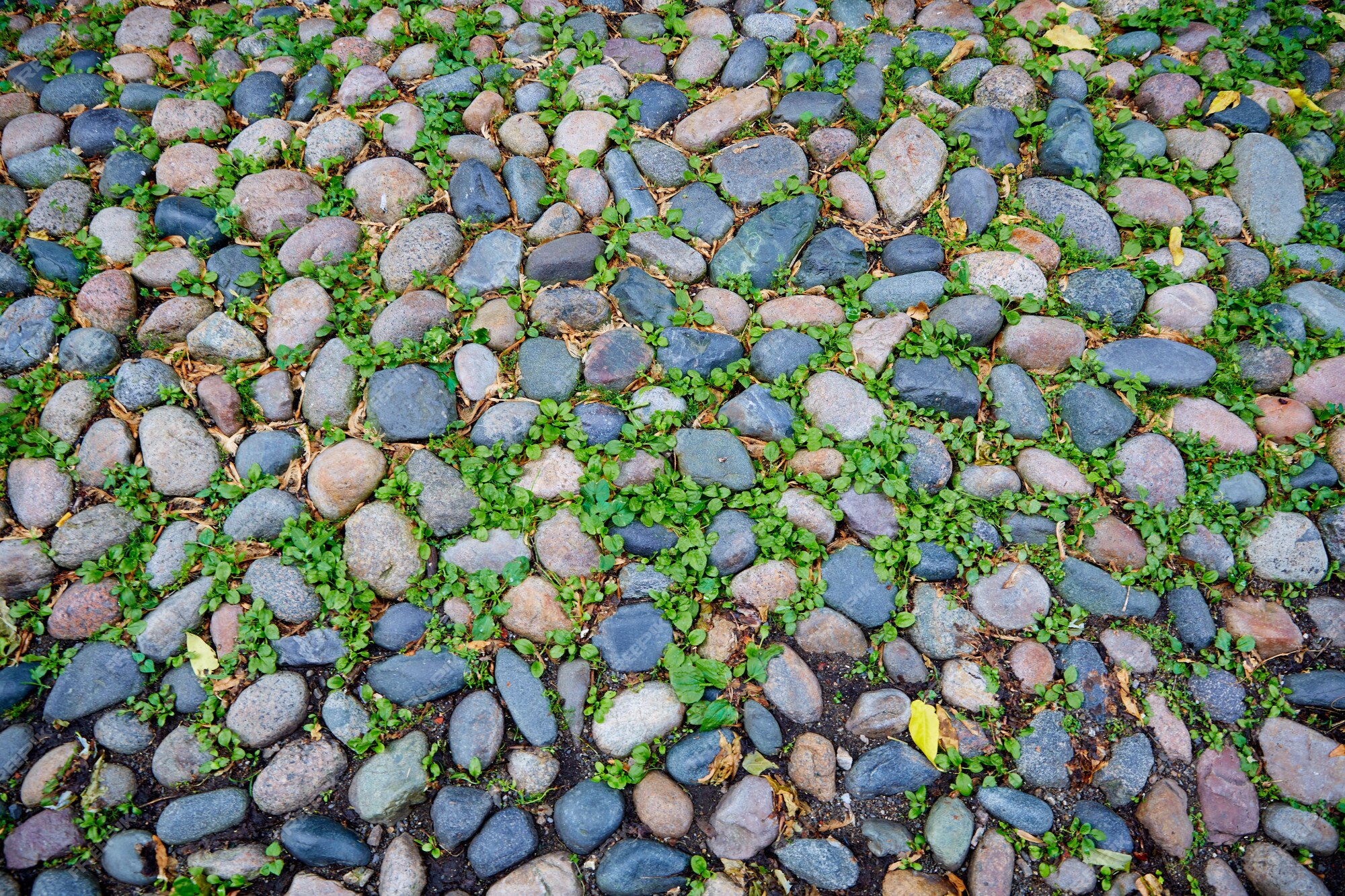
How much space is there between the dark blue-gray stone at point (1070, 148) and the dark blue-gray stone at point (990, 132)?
13 cm

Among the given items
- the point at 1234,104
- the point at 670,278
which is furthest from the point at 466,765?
the point at 1234,104

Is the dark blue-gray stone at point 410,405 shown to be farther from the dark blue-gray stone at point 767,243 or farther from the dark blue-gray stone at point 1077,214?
the dark blue-gray stone at point 1077,214

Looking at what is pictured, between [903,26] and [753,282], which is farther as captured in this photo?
[903,26]

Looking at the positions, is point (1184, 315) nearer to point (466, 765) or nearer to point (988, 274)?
point (988, 274)

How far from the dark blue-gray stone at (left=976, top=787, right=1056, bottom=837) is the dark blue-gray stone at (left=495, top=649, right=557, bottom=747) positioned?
1469 mm

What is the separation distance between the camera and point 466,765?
264 cm

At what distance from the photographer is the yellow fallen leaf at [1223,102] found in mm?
3855

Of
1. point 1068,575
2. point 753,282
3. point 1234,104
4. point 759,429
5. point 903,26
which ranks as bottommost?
point 1068,575

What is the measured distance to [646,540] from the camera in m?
2.94

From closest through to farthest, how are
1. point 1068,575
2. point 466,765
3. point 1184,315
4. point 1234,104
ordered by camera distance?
1. point 466,765
2. point 1068,575
3. point 1184,315
4. point 1234,104

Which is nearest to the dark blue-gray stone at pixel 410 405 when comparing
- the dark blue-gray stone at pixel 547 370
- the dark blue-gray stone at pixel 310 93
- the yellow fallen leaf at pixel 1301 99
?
the dark blue-gray stone at pixel 547 370

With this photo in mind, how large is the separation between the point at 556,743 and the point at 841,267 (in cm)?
228

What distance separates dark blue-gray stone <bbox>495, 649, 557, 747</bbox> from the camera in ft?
8.77

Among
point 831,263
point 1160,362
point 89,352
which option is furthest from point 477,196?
point 1160,362
